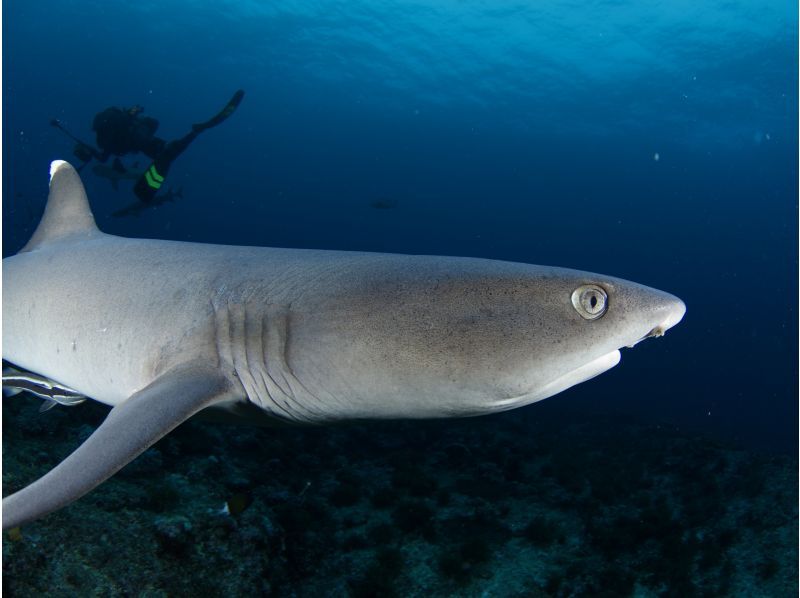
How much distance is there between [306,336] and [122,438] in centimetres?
89

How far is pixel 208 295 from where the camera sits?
8.76 ft

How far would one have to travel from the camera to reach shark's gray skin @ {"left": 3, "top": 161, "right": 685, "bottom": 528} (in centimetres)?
209

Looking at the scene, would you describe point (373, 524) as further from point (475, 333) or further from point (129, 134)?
point (129, 134)

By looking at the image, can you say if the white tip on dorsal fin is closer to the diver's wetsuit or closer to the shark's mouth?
the shark's mouth

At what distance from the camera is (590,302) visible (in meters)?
2.14

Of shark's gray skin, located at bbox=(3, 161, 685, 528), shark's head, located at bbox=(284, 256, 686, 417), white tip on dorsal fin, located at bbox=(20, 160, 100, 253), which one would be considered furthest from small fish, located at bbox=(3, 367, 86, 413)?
shark's head, located at bbox=(284, 256, 686, 417)

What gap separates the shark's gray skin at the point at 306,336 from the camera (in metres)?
2.09

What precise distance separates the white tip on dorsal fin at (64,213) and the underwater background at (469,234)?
165cm

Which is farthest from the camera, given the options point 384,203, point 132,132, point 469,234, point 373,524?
point 469,234

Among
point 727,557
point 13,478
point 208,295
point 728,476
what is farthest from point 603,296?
point 728,476

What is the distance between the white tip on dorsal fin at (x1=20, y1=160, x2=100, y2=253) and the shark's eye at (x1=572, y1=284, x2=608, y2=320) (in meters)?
3.73

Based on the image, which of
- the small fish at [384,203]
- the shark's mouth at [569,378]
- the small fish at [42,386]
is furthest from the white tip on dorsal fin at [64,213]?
the small fish at [384,203]

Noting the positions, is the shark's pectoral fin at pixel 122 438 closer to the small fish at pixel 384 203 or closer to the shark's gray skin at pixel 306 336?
the shark's gray skin at pixel 306 336

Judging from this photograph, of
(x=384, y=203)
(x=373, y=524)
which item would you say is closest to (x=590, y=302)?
(x=373, y=524)
